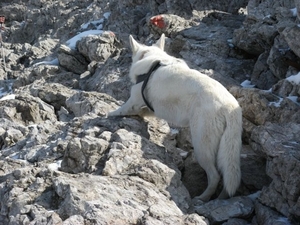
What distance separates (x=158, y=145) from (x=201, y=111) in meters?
0.79

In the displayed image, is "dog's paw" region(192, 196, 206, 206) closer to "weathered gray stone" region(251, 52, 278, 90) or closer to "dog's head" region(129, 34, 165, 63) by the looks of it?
"dog's head" region(129, 34, 165, 63)

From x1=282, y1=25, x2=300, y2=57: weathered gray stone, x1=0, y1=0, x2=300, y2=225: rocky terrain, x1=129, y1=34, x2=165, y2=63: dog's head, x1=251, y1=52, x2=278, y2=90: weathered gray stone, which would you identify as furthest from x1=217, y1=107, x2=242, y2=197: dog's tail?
x1=251, y1=52, x2=278, y2=90: weathered gray stone

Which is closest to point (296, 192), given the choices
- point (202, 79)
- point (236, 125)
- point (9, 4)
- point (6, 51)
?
point (236, 125)

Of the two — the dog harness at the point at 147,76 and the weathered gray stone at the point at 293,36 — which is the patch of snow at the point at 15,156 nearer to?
the dog harness at the point at 147,76

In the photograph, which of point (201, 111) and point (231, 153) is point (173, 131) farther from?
point (231, 153)

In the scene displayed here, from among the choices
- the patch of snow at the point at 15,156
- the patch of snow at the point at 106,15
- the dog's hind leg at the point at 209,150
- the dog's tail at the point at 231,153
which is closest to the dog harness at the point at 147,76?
the dog's hind leg at the point at 209,150

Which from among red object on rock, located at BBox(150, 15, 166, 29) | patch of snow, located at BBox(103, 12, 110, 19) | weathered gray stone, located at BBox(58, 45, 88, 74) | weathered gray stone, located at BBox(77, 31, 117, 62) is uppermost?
red object on rock, located at BBox(150, 15, 166, 29)

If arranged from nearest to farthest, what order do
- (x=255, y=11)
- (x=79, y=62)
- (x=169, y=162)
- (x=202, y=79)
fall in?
(x=169, y=162) → (x=202, y=79) → (x=255, y=11) → (x=79, y=62)

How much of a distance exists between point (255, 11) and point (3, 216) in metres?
10.8

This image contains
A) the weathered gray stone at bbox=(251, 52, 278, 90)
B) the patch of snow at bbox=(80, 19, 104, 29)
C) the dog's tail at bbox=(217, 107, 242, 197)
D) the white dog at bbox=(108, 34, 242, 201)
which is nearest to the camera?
the dog's tail at bbox=(217, 107, 242, 197)

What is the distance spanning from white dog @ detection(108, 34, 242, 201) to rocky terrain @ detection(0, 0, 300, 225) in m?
0.30

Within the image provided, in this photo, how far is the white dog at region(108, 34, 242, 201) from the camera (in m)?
6.33

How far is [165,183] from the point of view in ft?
18.9

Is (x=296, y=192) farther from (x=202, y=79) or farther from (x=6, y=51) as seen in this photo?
(x=6, y=51)
